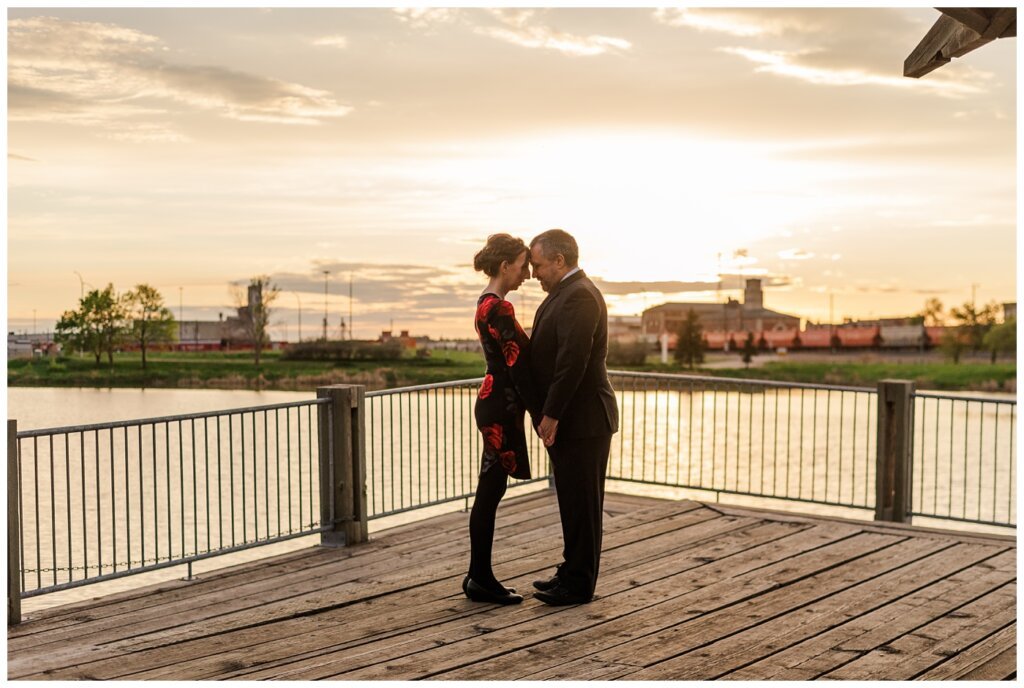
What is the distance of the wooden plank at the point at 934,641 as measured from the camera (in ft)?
14.8

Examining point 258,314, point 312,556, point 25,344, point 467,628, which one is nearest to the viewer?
point 467,628

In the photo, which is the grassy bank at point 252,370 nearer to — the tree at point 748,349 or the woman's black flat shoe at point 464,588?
the woman's black flat shoe at point 464,588

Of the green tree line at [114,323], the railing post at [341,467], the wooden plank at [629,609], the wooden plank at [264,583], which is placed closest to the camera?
the wooden plank at [629,609]

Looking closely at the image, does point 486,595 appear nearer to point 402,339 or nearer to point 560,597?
point 560,597

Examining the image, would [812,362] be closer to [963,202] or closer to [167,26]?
[963,202]

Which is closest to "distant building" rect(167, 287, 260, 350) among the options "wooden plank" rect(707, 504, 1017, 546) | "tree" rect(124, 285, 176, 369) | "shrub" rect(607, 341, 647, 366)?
"tree" rect(124, 285, 176, 369)

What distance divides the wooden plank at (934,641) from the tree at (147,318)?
105 feet

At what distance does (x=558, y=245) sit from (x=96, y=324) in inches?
1043

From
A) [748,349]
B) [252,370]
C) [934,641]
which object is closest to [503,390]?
[934,641]

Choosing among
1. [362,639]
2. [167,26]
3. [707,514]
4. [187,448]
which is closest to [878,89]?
[167,26]

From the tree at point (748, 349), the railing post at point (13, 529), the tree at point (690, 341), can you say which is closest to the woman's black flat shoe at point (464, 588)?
the railing post at point (13, 529)

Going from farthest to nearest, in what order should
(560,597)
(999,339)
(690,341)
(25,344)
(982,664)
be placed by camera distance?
1. (690,341)
2. (999,339)
3. (25,344)
4. (560,597)
5. (982,664)

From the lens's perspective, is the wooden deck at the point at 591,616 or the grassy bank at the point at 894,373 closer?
the wooden deck at the point at 591,616

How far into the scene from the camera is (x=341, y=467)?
6.96m
